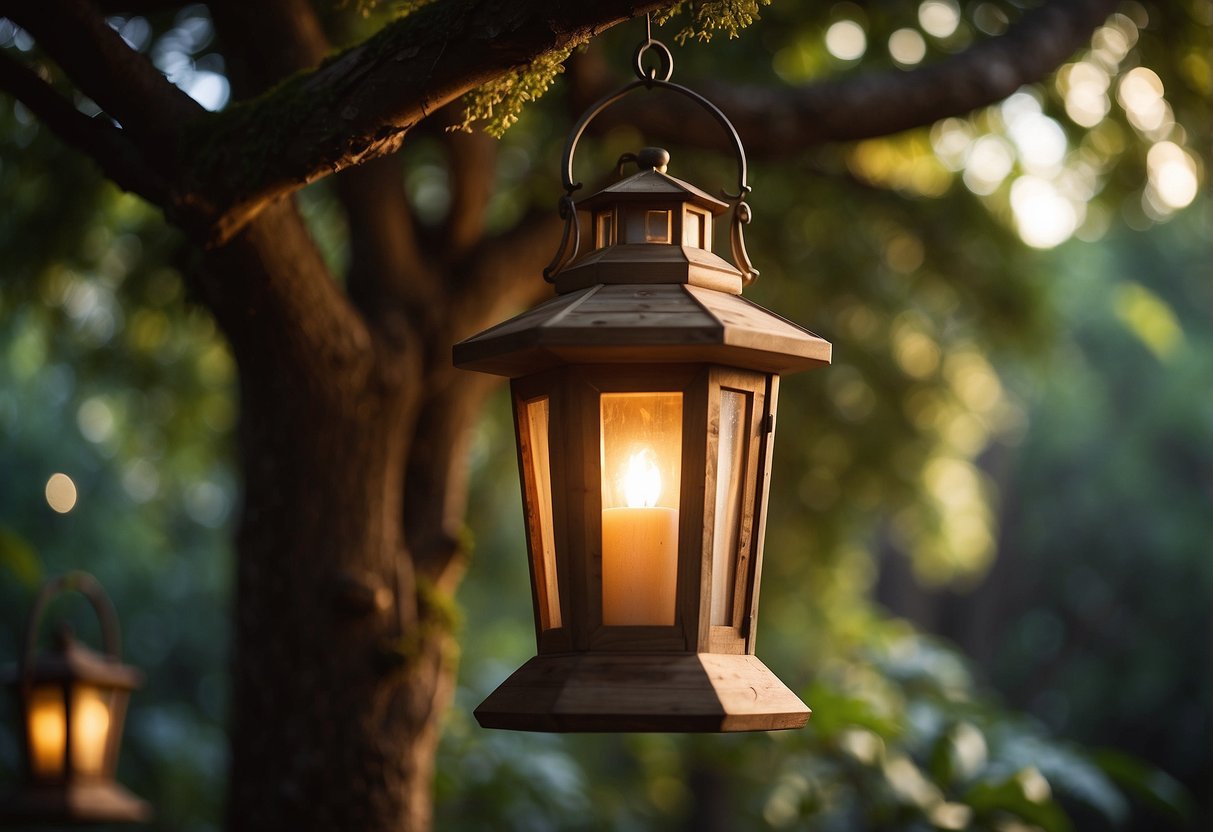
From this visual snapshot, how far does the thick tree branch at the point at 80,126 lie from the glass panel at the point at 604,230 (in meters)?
1.15

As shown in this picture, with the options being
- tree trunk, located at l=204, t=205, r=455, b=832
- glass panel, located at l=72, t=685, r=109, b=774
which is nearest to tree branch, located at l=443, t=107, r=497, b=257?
tree trunk, located at l=204, t=205, r=455, b=832

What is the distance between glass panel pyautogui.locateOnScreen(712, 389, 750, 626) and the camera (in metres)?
2.33

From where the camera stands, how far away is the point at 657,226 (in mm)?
2469

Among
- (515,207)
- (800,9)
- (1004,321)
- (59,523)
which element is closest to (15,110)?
(515,207)

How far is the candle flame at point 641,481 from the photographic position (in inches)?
91.7

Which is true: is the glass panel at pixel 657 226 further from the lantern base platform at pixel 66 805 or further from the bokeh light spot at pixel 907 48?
the bokeh light spot at pixel 907 48

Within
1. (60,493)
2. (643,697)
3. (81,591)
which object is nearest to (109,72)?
(643,697)

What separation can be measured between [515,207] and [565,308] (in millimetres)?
5105

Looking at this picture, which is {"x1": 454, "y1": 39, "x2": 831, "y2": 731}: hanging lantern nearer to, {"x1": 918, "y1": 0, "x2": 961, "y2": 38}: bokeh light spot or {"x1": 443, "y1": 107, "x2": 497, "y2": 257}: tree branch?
{"x1": 443, "y1": 107, "x2": 497, "y2": 257}: tree branch

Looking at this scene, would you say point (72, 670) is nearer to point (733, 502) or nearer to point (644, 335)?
point (733, 502)

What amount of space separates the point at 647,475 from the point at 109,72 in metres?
1.67

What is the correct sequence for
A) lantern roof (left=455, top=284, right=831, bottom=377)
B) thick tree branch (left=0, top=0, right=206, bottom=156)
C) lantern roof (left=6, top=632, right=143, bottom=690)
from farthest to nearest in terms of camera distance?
lantern roof (left=6, top=632, right=143, bottom=690) → thick tree branch (left=0, top=0, right=206, bottom=156) → lantern roof (left=455, top=284, right=831, bottom=377)

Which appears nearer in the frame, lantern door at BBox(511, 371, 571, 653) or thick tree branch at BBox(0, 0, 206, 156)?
lantern door at BBox(511, 371, 571, 653)

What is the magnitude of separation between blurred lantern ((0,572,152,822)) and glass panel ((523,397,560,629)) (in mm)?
3198
